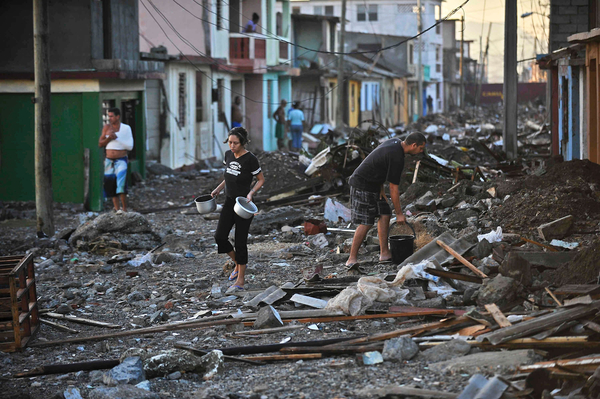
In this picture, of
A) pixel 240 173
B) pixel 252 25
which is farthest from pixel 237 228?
pixel 252 25

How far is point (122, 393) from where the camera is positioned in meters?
5.09

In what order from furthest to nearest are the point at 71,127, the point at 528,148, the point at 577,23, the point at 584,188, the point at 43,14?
1. the point at 528,148
2. the point at 577,23
3. the point at 71,127
4. the point at 43,14
5. the point at 584,188

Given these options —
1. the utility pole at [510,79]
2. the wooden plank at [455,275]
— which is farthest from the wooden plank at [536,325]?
the utility pole at [510,79]

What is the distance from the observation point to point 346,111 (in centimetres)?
4347

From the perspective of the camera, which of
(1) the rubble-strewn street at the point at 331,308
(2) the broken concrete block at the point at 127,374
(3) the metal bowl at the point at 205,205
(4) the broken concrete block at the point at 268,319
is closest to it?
(1) the rubble-strewn street at the point at 331,308

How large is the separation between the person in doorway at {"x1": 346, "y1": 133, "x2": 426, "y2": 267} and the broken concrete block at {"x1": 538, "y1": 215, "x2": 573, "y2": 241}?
5.25 ft

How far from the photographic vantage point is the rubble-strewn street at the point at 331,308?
523cm

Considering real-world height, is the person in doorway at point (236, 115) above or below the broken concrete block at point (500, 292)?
above

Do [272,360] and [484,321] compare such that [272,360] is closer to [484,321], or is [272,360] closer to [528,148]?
[484,321]

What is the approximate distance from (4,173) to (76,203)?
5.50ft

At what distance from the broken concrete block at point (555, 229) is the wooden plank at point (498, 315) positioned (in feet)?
9.67


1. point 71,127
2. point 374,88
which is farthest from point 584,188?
point 374,88

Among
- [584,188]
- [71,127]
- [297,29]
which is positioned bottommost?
[584,188]

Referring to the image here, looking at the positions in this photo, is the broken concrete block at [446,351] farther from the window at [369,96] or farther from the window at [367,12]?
the window at [367,12]
